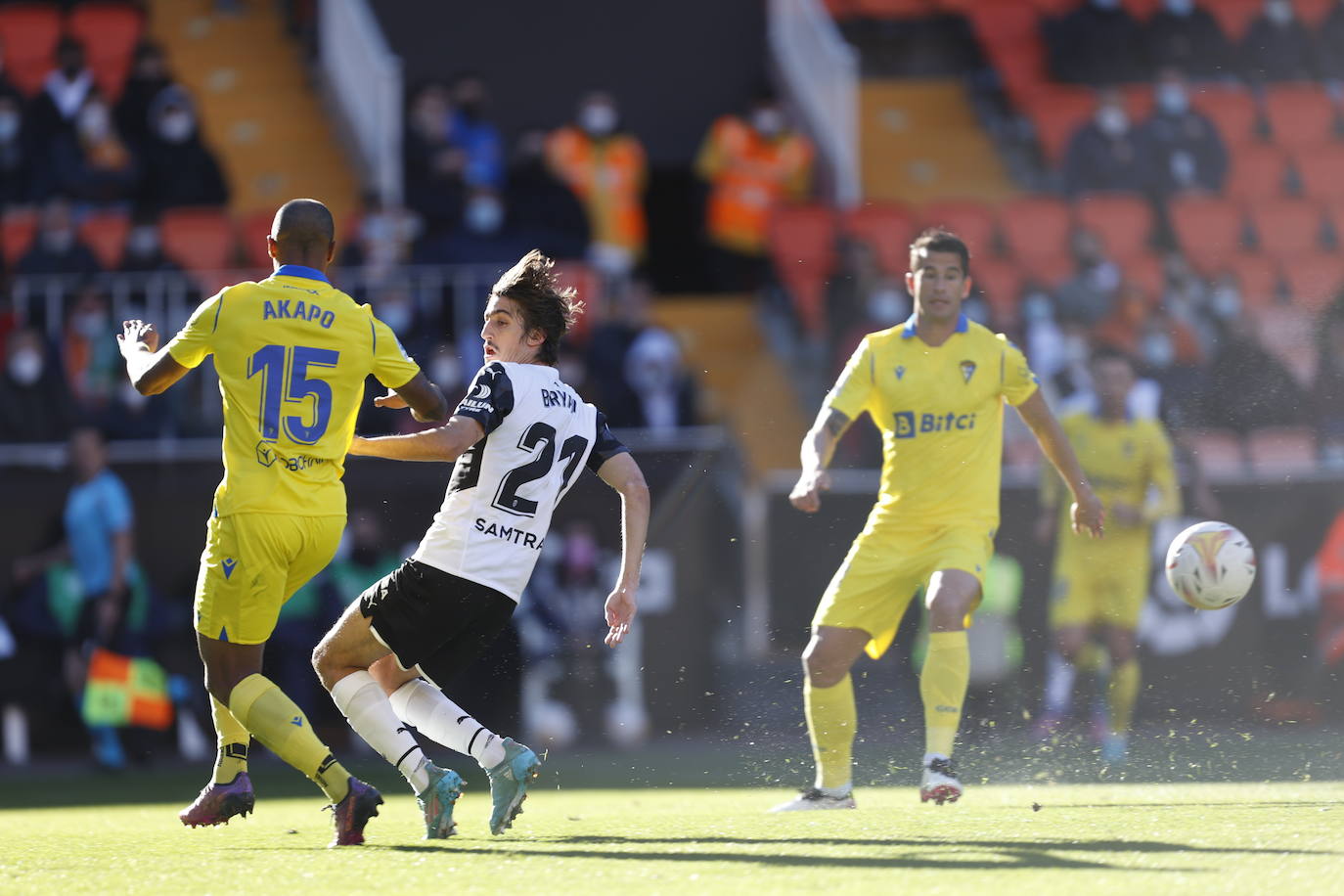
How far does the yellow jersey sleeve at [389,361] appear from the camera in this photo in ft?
21.5

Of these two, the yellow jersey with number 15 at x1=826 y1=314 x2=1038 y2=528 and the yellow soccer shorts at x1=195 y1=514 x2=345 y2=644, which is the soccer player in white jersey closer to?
the yellow soccer shorts at x1=195 y1=514 x2=345 y2=644

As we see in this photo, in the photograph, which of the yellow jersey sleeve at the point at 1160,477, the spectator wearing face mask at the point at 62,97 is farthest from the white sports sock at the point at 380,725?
the spectator wearing face mask at the point at 62,97

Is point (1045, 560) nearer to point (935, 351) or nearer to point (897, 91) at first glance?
point (935, 351)

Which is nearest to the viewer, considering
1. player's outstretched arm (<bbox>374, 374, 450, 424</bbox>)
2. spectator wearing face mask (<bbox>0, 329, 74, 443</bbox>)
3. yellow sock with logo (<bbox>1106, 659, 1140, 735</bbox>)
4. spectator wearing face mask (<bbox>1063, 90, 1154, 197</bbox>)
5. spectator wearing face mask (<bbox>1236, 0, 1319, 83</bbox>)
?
player's outstretched arm (<bbox>374, 374, 450, 424</bbox>)

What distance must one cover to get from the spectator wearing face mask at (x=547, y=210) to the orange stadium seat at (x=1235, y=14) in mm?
7204

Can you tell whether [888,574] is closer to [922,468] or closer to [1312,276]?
[922,468]

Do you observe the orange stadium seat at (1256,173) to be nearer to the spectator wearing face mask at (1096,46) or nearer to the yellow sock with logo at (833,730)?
the spectator wearing face mask at (1096,46)

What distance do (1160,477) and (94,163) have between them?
855cm

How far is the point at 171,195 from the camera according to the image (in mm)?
15211

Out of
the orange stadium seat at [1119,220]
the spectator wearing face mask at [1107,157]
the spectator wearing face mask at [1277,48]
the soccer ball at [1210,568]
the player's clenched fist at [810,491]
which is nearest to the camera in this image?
the player's clenched fist at [810,491]

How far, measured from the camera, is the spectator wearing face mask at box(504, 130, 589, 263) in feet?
47.1

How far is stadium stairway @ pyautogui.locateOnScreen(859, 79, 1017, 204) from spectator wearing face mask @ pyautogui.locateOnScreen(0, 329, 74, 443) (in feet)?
23.9

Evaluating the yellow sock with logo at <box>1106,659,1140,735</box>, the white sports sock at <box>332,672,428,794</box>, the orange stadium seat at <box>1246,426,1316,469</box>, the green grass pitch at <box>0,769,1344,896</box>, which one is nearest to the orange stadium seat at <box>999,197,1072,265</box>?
the orange stadium seat at <box>1246,426,1316,469</box>

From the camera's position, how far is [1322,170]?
56.4 ft
